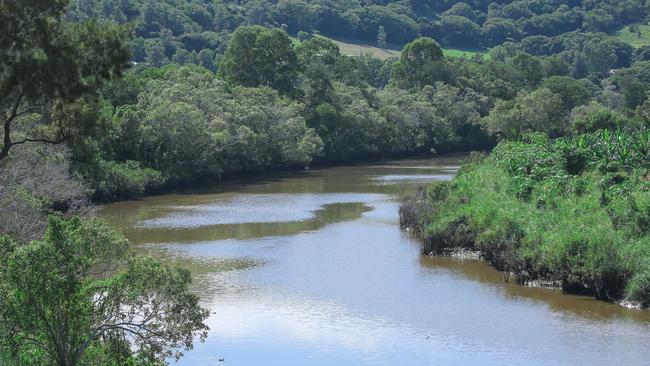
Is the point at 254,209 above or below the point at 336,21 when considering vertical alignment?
below

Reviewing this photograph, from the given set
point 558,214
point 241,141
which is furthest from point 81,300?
point 241,141

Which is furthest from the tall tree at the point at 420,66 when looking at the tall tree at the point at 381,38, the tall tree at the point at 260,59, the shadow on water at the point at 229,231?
the shadow on water at the point at 229,231

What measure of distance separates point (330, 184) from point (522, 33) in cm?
12504

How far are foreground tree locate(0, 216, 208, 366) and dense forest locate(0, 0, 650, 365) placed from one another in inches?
1.5

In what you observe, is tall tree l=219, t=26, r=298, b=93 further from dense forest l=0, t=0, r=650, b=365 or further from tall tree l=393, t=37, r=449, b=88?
tall tree l=393, t=37, r=449, b=88

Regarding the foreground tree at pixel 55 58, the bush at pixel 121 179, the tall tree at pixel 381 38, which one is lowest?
the bush at pixel 121 179

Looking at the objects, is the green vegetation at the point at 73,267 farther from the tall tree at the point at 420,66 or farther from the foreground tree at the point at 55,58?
the tall tree at the point at 420,66

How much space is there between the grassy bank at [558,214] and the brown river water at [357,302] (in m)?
0.81

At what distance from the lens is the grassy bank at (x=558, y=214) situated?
108ft

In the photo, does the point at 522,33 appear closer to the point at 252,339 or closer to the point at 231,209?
the point at 231,209

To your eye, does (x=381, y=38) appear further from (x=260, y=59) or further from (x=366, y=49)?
(x=260, y=59)

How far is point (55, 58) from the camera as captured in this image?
20703 millimetres

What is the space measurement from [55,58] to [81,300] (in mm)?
4877

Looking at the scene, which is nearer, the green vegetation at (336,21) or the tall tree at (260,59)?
the tall tree at (260,59)
